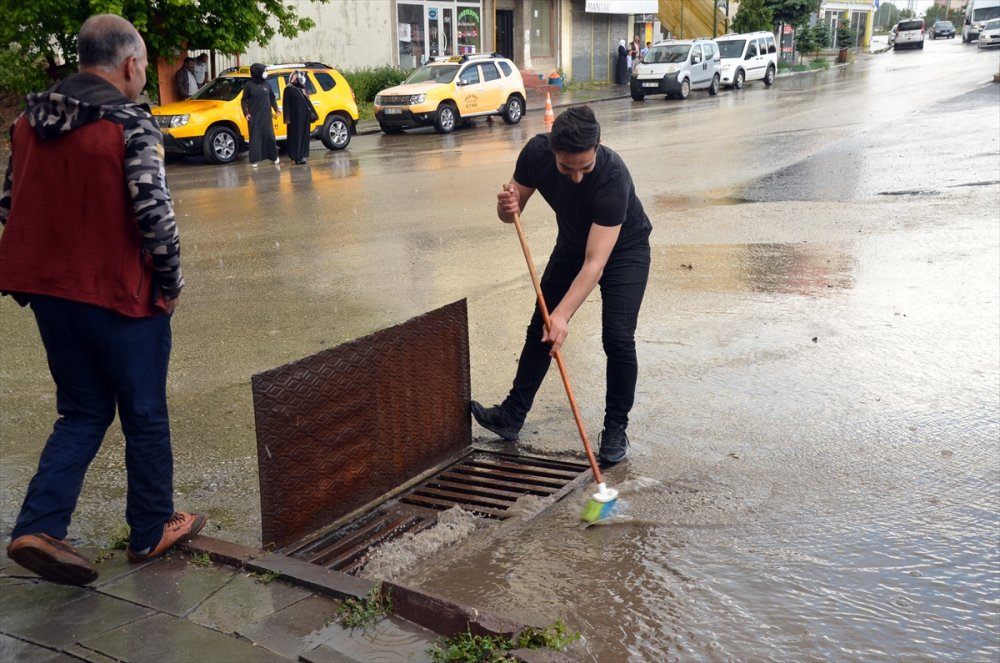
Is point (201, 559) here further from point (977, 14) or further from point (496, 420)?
point (977, 14)

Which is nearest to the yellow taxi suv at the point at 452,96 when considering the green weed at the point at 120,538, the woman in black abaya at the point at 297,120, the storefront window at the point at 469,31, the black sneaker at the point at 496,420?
the woman in black abaya at the point at 297,120

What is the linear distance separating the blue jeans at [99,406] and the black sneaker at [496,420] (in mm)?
1774

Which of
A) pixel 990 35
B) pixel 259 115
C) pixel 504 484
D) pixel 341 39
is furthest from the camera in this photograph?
pixel 990 35

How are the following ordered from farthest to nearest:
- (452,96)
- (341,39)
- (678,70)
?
1. (678,70)
2. (341,39)
3. (452,96)

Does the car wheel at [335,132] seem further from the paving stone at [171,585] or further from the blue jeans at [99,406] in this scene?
the paving stone at [171,585]

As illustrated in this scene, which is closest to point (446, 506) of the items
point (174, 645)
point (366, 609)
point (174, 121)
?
point (366, 609)

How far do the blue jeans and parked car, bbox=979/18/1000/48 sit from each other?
55.8 meters

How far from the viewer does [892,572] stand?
371 centimetres

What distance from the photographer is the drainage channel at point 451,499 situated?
3.93 m

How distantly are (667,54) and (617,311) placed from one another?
98.0 ft

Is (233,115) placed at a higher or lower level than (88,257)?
higher

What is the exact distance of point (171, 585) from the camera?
3.50 metres

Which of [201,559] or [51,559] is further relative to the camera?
[201,559]

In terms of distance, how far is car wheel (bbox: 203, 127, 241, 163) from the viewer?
17.7 m
